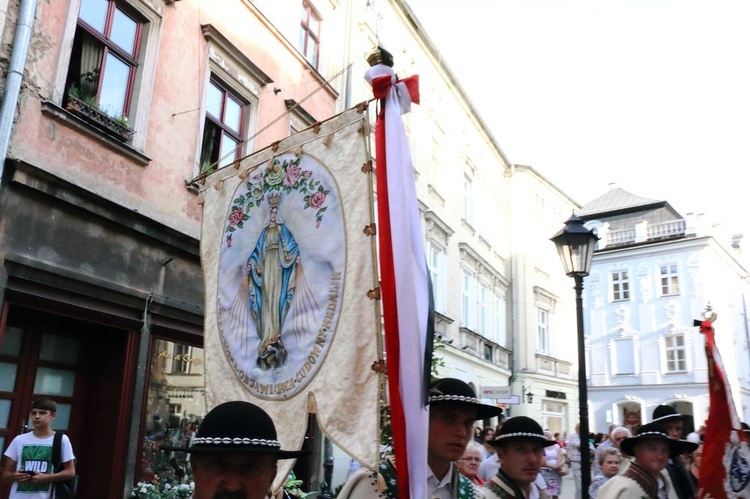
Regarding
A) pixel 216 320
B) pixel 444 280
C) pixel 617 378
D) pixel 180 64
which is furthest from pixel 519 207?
pixel 216 320

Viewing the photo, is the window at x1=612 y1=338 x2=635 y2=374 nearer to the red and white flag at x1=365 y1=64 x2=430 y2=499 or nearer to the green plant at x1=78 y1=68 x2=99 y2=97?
the green plant at x1=78 y1=68 x2=99 y2=97

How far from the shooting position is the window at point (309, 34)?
14.0m

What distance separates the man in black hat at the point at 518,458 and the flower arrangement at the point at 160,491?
5114 millimetres

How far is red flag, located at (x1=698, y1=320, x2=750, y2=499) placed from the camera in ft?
19.2

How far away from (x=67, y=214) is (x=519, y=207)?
24.8m

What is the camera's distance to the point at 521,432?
4.41 meters

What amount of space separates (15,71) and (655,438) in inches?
282

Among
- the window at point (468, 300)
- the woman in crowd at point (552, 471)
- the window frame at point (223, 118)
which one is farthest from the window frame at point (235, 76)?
the window at point (468, 300)

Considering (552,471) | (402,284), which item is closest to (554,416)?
(552,471)

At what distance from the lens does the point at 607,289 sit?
3969 cm

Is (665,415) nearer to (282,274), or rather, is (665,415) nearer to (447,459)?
(447,459)

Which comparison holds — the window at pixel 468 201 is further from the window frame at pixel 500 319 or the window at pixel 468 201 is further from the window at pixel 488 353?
Result: the window at pixel 488 353

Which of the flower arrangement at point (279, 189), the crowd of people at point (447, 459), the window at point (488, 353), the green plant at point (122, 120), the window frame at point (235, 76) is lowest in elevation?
the crowd of people at point (447, 459)

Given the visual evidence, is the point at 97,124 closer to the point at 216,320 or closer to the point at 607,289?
the point at 216,320
